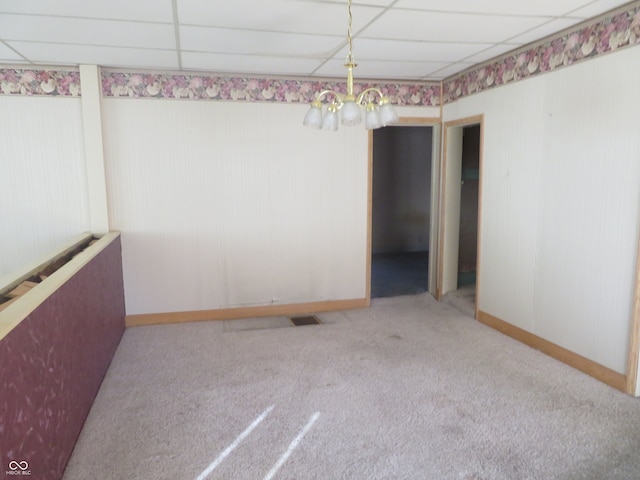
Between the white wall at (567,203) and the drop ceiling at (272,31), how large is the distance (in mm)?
452

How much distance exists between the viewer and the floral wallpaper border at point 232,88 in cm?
430

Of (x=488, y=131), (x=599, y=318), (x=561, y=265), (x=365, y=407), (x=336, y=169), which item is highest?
(x=488, y=131)

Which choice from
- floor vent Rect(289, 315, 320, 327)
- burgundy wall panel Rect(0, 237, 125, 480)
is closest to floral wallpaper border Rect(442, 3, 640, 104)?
floor vent Rect(289, 315, 320, 327)

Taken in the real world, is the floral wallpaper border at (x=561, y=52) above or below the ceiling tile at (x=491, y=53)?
below

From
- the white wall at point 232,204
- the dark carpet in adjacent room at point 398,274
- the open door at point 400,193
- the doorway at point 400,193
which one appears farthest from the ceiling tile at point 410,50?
the doorway at point 400,193

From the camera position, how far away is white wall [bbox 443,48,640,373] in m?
3.00

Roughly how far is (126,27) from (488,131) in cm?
308

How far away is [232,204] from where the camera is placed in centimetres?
467

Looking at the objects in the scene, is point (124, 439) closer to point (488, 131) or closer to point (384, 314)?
point (384, 314)

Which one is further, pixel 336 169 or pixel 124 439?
pixel 336 169

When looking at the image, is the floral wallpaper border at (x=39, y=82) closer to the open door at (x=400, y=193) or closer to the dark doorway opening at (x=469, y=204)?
the dark doorway opening at (x=469, y=204)

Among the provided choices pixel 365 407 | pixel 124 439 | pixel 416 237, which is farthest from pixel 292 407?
pixel 416 237

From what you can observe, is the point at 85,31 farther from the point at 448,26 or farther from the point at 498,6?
the point at 498,6

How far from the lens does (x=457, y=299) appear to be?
5.16 m
